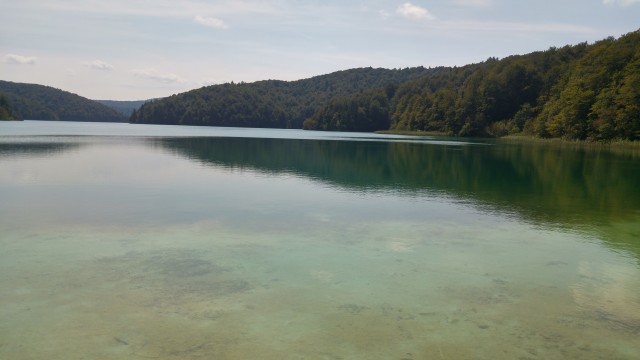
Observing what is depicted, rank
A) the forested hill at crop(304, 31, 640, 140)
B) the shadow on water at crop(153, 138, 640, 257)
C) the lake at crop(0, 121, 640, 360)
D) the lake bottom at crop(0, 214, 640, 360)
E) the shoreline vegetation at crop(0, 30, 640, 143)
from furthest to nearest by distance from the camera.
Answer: the forested hill at crop(304, 31, 640, 140) → the shoreline vegetation at crop(0, 30, 640, 143) → the shadow on water at crop(153, 138, 640, 257) → the lake at crop(0, 121, 640, 360) → the lake bottom at crop(0, 214, 640, 360)

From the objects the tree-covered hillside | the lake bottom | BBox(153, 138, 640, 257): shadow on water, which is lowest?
the lake bottom

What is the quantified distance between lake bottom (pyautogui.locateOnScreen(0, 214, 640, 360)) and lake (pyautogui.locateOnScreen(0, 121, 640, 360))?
39 millimetres

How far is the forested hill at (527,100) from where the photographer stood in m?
74.1

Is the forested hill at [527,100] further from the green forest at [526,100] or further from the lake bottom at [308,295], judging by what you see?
the lake bottom at [308,295]

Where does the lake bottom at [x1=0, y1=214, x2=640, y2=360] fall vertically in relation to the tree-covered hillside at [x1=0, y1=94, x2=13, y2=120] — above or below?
below

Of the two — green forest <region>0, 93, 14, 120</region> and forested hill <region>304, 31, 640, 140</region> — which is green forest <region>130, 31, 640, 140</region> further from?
green forest <region>0, 93, 14, 120</region>

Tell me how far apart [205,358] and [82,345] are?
1.74m

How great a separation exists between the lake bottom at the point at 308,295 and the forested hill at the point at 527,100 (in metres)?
68.3

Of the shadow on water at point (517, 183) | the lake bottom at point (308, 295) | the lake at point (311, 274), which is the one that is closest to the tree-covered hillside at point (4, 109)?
the shadow on water at point (517, 183)

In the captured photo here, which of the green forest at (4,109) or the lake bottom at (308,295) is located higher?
the green forest at (4,109)

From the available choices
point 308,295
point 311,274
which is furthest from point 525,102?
point 308,295

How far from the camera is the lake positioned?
7148 mm

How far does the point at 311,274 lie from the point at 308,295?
129cm

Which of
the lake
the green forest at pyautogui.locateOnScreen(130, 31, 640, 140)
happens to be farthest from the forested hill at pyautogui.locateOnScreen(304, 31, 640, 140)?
the lake
